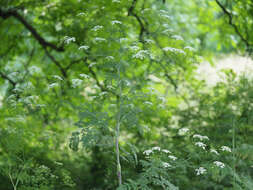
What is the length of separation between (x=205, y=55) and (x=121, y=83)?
3.34 metres

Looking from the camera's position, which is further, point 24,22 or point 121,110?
point 24,22

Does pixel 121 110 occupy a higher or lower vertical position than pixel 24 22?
lower

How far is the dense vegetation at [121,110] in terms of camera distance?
2469mm

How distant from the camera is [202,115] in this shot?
404 centimetres

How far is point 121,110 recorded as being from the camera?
256cm

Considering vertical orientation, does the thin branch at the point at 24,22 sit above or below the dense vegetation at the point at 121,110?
above

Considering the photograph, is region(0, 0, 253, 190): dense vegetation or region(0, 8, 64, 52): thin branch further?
region(0, 8, 64, 52): thin branch

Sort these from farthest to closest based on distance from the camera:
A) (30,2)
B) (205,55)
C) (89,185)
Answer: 1. (205,55)
2. (30,2)
3. (89,185)

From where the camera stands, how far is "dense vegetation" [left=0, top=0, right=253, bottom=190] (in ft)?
8.10

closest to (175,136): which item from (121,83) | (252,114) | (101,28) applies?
(252,114)

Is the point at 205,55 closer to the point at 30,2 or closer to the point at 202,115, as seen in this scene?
the point at 202,115

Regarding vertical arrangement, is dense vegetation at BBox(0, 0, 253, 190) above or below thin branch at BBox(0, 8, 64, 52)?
below

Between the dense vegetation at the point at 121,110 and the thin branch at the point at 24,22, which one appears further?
the thin branch at the point at 24,22

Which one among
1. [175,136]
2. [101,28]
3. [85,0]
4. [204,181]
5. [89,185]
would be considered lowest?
[89,185]
